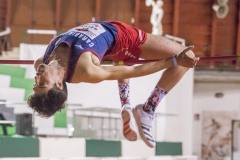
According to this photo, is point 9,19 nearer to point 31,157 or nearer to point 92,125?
point 92,125

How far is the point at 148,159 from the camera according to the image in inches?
394

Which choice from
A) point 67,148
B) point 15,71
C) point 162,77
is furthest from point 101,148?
point 162,77

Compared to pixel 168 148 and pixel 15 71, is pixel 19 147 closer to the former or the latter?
pixel 15 71

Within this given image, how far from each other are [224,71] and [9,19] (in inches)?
223

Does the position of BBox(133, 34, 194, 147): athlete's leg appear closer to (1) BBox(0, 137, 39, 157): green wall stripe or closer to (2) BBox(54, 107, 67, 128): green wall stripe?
(1) BBox(0, 137, 39, 157): green wall stripe

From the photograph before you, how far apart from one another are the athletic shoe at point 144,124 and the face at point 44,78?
1.32m

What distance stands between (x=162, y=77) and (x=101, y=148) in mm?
4199

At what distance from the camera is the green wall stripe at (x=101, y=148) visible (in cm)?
950

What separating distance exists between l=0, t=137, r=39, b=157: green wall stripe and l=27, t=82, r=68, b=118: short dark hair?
383 centimetres

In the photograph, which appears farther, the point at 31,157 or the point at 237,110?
the point at 237,110

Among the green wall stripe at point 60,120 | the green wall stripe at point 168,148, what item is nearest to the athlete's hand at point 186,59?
the green wall stripe at point 60,120

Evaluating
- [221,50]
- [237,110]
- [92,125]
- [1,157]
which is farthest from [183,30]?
[1,157]

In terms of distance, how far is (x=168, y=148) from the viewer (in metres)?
11.7

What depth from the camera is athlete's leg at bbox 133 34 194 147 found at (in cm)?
527
